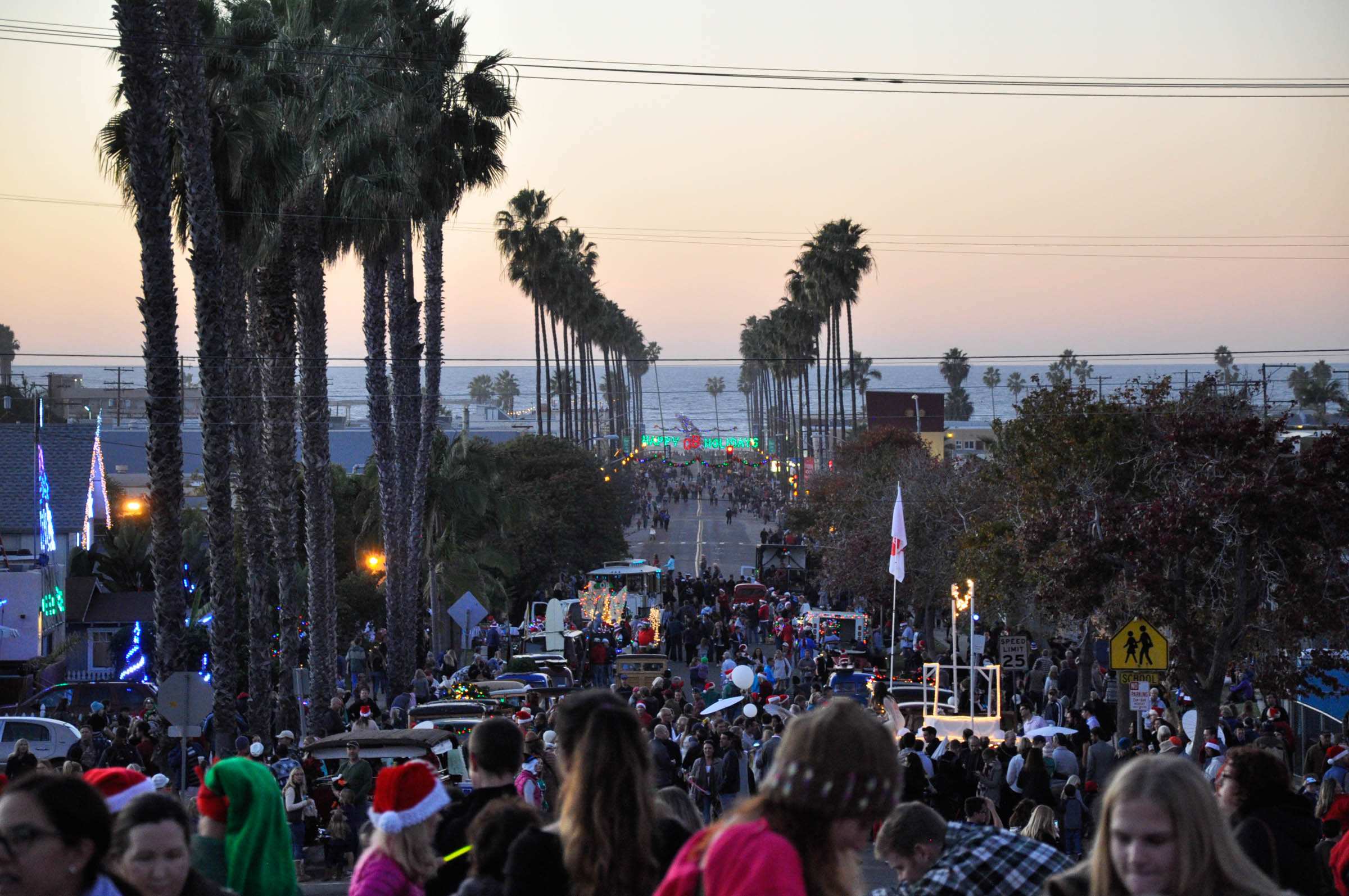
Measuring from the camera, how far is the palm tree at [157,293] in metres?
20.0

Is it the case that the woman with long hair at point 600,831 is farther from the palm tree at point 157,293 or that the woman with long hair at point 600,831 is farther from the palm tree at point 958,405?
the palm tree at point 958,405

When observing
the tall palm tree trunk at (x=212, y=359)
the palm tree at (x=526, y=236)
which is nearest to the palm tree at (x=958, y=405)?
the palm tree at (x=526, y=236)

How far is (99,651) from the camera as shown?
36750 millimetres

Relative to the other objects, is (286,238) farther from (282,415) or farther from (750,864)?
(750,864)

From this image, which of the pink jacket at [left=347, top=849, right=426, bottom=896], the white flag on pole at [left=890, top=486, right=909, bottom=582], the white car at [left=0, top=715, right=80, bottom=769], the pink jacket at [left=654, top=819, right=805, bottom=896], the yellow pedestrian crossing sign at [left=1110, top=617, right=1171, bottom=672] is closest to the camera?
the pink jacket at [left=654, top=819, right=805, bottom=896]

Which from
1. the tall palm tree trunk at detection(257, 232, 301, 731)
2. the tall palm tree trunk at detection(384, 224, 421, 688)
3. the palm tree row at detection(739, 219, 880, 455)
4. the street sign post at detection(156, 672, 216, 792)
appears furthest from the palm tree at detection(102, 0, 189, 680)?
the palm tree row at detection(739, 219, 880, 455)

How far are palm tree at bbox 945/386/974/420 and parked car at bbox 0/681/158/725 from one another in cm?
14177

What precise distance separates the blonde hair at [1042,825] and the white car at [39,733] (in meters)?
16.0

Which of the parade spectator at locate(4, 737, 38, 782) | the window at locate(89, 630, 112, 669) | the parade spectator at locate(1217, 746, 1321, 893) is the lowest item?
the window at locate(89, 630, 112, 669)

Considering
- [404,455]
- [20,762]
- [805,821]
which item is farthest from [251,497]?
[805,821]

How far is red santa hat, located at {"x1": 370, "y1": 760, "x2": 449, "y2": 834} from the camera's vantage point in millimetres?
5258

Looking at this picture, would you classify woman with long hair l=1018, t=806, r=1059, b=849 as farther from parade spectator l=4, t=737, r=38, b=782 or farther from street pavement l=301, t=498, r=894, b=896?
street pavement l=301, t=498, r=894, b=896

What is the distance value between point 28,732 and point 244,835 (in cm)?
1893

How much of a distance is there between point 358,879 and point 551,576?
46524mm
